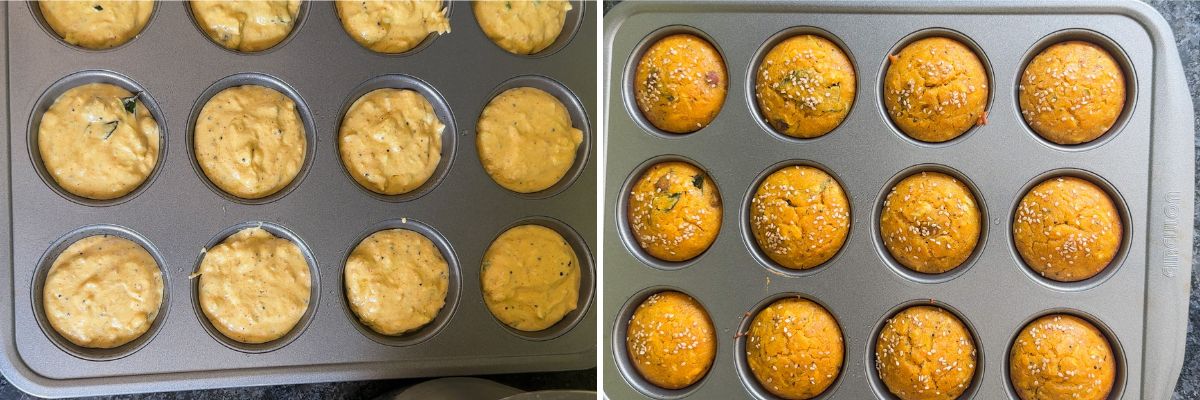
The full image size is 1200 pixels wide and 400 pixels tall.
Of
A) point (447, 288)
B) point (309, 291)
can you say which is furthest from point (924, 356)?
point (309, 291)

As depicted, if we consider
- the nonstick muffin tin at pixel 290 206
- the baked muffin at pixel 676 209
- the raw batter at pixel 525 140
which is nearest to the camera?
the baked muffin at pixel 676 209

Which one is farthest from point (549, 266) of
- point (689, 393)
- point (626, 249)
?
point (689, 393)

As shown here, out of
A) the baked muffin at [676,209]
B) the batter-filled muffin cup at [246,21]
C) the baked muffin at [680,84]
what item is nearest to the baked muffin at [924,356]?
the baked muffin at [676,209]

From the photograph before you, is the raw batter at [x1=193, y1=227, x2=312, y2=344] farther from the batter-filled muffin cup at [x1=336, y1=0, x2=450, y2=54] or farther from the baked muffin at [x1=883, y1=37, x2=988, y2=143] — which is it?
the baked muffin at [x1=883, y1=37, x2=988, y2=143]

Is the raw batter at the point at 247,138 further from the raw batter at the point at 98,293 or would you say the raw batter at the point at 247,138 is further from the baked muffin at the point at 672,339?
the baked muffin at the point at 672,339

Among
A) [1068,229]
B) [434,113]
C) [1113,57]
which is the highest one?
[1113,57]

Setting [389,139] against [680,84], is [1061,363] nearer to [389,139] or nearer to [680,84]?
[680,84]
